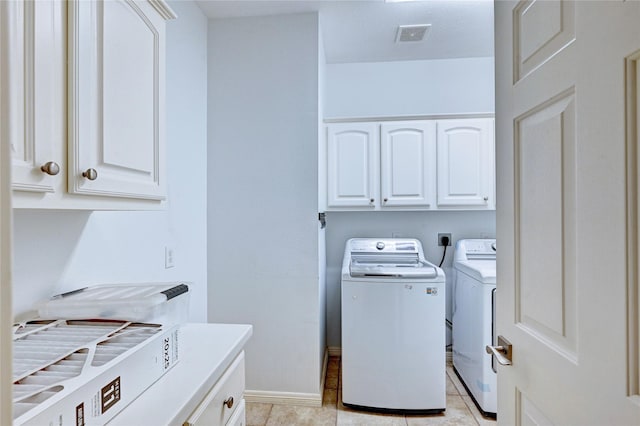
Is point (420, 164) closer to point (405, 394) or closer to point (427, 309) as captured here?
point (427, 309)

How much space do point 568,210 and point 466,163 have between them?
6.61 ft

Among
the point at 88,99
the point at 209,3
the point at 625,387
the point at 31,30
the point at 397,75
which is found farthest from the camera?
the point at 397,75

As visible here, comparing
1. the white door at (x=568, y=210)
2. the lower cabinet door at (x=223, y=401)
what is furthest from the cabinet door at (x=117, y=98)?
the white door at (x=568, y=210)

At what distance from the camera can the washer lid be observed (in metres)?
2.16

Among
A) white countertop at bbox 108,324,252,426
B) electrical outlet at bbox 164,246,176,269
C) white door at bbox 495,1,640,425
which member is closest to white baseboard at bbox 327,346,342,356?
electrical outlet at bbox 164,246,176,269

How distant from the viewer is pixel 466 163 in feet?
8.45

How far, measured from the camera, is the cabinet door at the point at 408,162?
8.54 ft

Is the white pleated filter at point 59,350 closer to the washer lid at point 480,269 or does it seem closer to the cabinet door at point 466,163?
the washer lid at point 480,269

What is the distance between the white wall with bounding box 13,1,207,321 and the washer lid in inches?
70.3

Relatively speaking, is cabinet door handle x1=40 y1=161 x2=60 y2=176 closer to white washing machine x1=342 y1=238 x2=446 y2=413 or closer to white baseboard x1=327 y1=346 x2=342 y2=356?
white washing machine x1=342 y1=238 x2=446 y2=413

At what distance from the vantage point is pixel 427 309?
214 cm

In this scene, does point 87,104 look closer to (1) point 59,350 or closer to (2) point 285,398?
(1) point 59,350

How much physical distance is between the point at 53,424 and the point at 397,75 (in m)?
3.02

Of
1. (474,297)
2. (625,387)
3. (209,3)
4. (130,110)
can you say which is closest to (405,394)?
(474,297)
